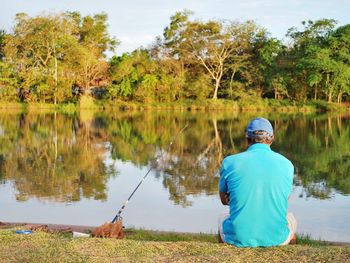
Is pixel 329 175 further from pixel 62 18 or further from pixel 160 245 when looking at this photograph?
pixel 62 18

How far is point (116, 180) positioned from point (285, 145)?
621cm

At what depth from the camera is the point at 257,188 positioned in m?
2.78

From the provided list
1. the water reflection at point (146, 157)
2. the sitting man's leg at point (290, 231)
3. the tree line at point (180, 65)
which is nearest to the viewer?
the sitting man's leg at point (290, 231)

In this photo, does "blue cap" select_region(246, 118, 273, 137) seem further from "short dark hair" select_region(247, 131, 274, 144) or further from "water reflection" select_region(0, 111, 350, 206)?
"water reflection" select_region(0, 111, 350, 206)

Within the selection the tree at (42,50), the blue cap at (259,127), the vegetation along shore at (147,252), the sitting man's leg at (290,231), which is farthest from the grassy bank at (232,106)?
the blue cap at (259,127)

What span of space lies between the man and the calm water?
2.70m

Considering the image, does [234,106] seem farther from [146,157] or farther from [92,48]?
[146,157]

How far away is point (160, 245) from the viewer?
10.3ft

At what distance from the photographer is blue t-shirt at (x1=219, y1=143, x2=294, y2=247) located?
9.12 feet

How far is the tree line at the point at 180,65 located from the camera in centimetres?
3197

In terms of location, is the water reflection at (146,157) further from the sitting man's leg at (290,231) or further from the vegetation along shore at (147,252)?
the sitting man's leg at (290,231)

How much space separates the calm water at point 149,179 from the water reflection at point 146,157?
0.06 feet

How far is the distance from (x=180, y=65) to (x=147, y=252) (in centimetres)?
3288

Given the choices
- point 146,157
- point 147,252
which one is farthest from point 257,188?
point 146,157
